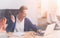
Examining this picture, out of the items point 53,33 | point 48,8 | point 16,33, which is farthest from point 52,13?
point 16,33

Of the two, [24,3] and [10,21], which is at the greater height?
[24,3]

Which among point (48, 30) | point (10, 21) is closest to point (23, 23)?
point (10, 21)

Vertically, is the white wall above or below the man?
above

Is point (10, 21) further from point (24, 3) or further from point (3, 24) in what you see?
point (24, 3)

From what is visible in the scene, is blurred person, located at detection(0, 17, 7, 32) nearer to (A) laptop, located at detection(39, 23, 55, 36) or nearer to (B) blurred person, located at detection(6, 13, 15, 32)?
(B) blurred person, located at detection(6, 13, 15, 32)

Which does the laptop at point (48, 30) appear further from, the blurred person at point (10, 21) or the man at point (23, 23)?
the blurred person at point (10, 21)

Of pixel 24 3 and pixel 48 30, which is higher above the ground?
pixel 24 3

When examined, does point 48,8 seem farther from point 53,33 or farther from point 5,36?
point 5,36

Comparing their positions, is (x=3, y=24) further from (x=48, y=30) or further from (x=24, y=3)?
(x=48, y=30)

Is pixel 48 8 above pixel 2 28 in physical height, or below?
above

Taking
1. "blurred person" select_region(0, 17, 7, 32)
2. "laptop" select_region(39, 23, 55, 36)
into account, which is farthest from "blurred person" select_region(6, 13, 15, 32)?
"laptop" select_region(39, 23, 55, 36)

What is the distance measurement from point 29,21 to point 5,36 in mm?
232

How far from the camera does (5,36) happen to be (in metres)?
0.96

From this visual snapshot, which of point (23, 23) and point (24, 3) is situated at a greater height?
point (24, 3)
